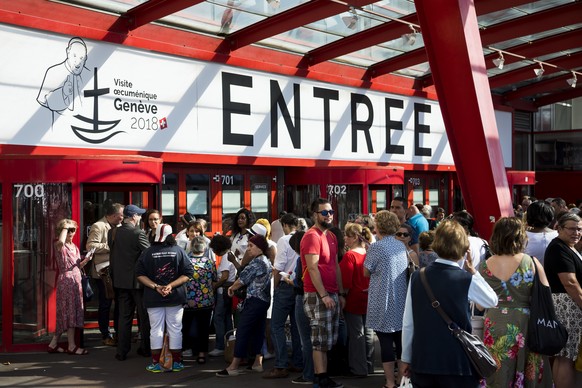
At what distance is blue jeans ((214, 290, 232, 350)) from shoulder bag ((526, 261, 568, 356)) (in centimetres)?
465

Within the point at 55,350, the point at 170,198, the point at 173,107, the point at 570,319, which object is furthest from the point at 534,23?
the point at 55,350

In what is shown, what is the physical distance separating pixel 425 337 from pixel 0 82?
7.98m

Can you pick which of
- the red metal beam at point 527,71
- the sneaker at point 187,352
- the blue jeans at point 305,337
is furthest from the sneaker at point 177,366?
the red metal beam at point 527,71

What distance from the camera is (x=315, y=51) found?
53.0 ft

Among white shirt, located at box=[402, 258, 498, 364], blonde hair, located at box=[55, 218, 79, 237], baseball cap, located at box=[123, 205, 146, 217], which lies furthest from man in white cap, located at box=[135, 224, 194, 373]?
white shirt, located at box=[402, 258, 498, 364]

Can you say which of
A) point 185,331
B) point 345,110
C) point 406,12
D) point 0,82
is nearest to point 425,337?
point 185,331

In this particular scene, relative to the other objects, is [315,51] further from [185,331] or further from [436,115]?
[185,331]

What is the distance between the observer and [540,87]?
75.5 ft

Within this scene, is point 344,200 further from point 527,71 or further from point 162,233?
point 527,71

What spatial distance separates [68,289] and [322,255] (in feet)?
12.1

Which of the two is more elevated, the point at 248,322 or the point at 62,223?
the point at 62,223

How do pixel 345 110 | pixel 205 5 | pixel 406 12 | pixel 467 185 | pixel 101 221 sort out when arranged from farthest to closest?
pixel 345 110 < pixel 406 12 < pixel 205 5 < pixel 467 185 < pixel 101 221

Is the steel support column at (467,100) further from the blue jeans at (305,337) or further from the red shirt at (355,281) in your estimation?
the blue jeans at (305,337)

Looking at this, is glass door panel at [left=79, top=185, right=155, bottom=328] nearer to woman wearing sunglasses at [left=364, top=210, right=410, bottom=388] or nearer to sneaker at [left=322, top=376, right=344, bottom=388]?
sneaker at [left=322, top=376, right=344, bottom=388]
